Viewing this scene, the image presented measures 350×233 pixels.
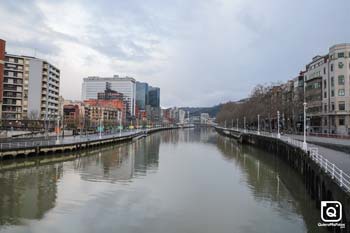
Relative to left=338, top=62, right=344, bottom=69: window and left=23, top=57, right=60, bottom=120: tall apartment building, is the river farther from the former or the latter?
left=23, top=57, right=60, bottom=120: tall apartment building

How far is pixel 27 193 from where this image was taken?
2719cm

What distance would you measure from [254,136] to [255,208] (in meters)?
64.5

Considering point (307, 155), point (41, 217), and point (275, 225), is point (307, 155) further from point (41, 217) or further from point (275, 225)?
point (41, 217)

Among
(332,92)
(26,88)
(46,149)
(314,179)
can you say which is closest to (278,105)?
(332,92)

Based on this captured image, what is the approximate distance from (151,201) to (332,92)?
73503mm

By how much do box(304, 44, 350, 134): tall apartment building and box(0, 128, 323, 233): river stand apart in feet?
163

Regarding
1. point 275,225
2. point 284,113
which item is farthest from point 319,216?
point 284,113

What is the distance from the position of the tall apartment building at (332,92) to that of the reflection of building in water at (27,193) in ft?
208

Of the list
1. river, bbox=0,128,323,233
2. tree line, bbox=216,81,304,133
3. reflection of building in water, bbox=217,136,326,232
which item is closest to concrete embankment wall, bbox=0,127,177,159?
river, bbox=0,128,323,233

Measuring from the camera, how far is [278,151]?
188ft

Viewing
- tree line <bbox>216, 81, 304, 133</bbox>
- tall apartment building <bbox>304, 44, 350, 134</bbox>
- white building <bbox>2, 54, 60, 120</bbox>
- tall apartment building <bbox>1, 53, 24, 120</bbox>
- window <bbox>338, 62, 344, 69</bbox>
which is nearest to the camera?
tall apartment building <bbox>304, 44, 350, 134</bbox>

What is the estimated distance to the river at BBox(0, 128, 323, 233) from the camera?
1945cm

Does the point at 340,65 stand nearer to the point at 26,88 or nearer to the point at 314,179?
the point at 314,179

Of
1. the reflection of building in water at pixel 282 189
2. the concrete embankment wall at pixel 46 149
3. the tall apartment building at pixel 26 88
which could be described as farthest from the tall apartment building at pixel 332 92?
the tall apartment building at pixel 26 88
